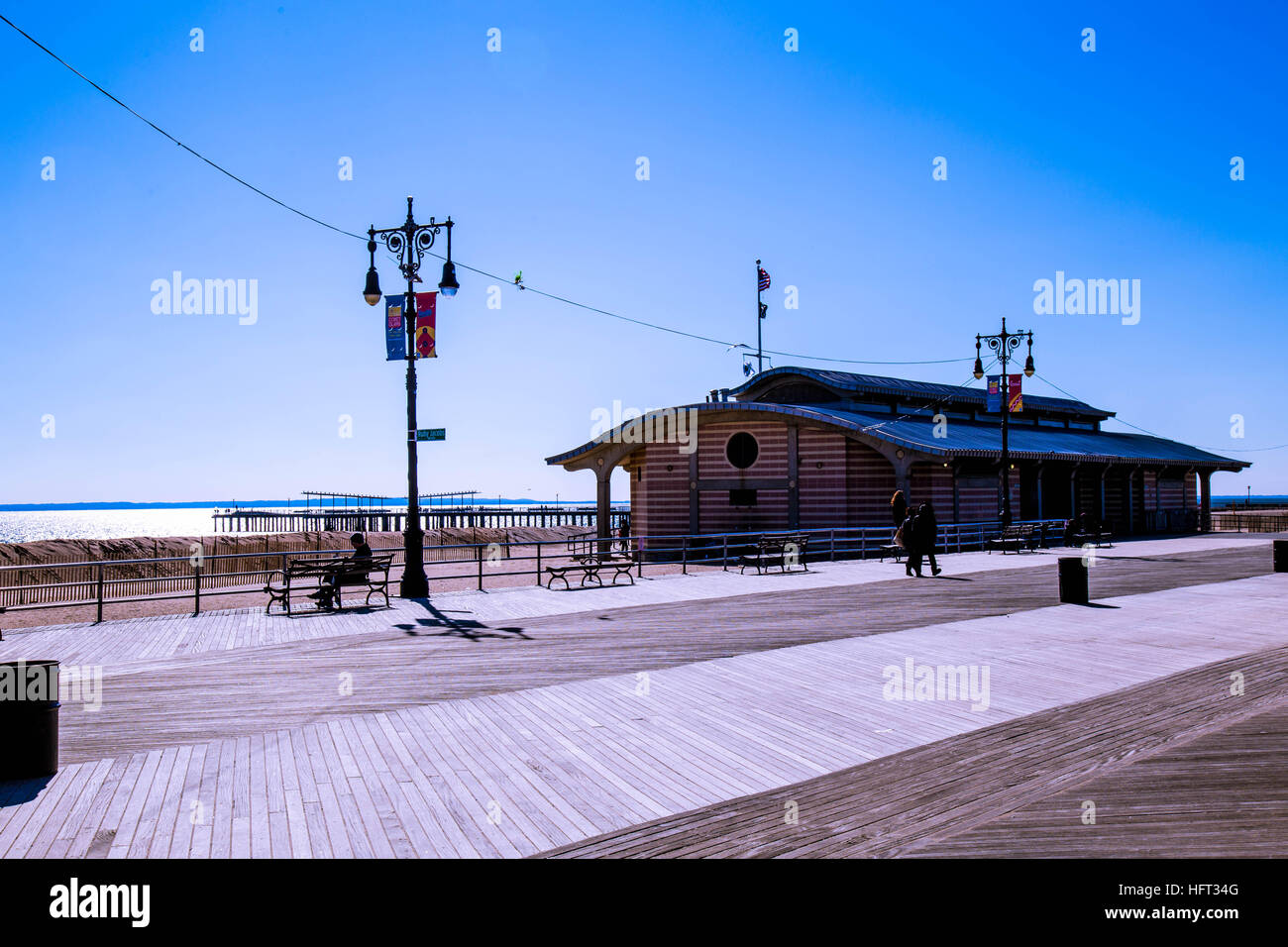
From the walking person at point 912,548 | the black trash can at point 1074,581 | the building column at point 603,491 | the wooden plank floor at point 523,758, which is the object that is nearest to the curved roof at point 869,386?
the building column at point 603,491

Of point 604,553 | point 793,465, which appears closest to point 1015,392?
point 793,465

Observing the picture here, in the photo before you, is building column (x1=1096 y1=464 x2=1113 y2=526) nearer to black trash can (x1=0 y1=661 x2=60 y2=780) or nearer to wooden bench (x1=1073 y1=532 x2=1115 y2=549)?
wooden bench (x1=1073 y1=532 x2=1115 y2=549)

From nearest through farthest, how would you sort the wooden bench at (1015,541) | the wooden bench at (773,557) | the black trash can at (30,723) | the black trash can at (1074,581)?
the black trash can at (30,723) < the black trash can at (1074,581) < the wooden bench at (773,557) < the wooden bench at (1015,541)

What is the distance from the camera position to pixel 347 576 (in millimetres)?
15633

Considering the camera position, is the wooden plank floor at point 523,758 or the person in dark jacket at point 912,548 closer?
the wooden plank floor at point 523,758

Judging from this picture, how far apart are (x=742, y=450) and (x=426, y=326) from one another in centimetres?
1663

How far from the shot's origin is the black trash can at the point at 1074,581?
14.9 meters

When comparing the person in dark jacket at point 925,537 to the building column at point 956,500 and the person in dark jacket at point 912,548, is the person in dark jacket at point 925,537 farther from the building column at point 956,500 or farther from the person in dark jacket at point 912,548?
the building column at point 956,500

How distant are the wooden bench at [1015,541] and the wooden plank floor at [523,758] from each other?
62.0 feet
